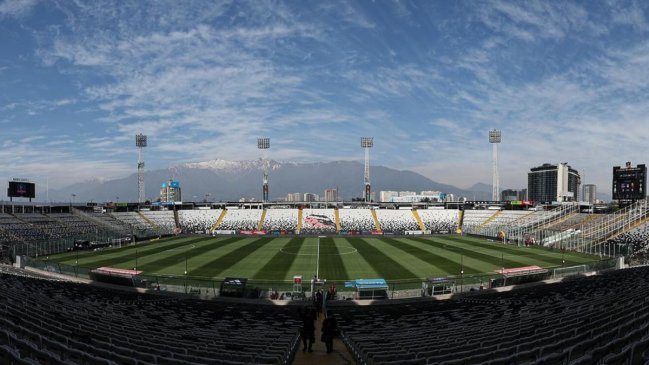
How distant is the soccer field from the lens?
43.8 m

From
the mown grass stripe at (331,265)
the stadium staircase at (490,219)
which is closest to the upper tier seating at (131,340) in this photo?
the mown grass stripe at (331,265)

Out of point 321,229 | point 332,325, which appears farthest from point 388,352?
point 321,229

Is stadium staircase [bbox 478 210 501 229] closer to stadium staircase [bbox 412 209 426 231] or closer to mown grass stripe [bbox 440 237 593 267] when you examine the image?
stadium staircase [bbox 412 209 426 231]

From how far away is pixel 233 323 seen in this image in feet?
57.5

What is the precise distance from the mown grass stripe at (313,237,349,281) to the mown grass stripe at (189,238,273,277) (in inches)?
455

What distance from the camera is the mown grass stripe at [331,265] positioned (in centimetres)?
4180

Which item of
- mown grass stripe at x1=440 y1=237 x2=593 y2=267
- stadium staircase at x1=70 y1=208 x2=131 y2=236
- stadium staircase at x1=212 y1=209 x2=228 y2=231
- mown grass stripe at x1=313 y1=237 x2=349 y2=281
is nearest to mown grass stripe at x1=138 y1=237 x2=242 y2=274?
mown grass stripe at x1=313 y1=237 x2=349 y2=281

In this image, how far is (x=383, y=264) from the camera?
162 ft

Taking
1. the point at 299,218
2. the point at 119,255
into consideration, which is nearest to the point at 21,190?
the point at 119,255

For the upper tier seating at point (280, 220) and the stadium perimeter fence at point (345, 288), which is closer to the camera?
the stadium perimeter fence at point (345, 288)

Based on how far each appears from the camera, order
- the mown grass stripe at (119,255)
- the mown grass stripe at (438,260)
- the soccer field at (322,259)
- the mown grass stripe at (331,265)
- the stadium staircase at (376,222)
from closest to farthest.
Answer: the mown grass stripe at (331,265) < the soccer field at (322,259) < the mown grass stripe at (438,260) < the mown grass stripe at (119,255) < the stadium staircase at (376,222)

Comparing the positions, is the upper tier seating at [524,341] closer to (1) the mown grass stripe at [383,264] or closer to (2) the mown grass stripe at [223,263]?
(1) the mown grass stripe at [383,264]

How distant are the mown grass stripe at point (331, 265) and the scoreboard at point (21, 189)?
68.5 m

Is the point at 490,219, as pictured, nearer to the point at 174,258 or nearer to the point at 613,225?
the point at 613,225
